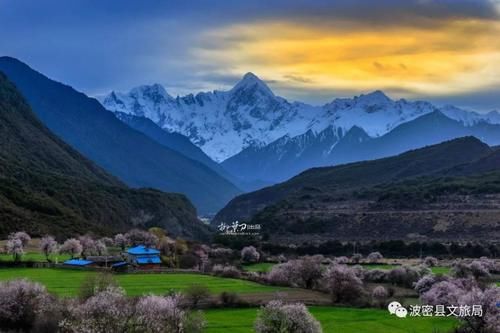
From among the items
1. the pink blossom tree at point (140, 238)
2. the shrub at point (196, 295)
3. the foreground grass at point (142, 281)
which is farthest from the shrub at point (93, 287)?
the pink blossom tree at point (140, 238)

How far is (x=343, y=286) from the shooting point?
74625 mm

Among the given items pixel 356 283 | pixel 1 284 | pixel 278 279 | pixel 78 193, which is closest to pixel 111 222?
pixel 78 193

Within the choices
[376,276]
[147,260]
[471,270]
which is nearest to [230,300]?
[376,276]

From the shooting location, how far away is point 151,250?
11269 centimetres

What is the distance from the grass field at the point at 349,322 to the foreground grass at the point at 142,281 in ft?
35.8

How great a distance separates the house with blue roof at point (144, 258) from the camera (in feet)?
346

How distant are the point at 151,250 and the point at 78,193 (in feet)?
299

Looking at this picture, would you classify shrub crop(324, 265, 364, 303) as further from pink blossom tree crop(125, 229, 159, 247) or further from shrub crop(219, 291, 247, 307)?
pink blossom tree crop(125, 229, 159, 247)

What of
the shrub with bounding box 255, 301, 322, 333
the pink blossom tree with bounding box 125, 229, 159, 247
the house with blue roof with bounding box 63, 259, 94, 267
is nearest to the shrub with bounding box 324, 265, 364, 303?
the shrub with bounding box 255, 301, 322, 333

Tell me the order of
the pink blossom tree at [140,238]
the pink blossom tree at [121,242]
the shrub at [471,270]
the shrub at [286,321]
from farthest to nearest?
1. the pink blossom tree at [121,242]
2. the pink blossom tree at [140,238]
3. the shrub at [471,270]
4. the shrub at [286,321]

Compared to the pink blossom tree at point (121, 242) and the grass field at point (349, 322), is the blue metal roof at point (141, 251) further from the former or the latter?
the grass field at point (349, 322)

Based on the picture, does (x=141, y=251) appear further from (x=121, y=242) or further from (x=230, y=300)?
(x=230, y=300)

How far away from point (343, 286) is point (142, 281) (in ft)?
73.3

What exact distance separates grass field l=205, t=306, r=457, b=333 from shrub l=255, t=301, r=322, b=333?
21.8 ft
